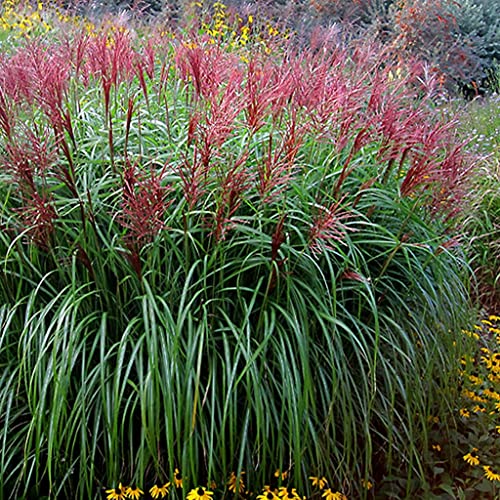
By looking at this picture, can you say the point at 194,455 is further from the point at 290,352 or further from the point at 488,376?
the point at 488,376

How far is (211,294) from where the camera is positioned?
2838 millimetres

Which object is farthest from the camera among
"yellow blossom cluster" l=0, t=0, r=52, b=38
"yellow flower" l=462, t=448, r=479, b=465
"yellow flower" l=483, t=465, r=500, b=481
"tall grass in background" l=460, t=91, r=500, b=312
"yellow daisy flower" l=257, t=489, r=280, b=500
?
"yellow blossom cluster" l=0, t=0, r=52, b=38

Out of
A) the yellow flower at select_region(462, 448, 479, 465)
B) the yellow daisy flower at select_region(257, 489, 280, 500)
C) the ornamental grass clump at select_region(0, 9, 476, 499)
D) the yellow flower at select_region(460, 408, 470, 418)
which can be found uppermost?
the ornamental grass clump at select_region(0, 9, 476, 499)

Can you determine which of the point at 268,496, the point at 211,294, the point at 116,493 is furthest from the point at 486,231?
the point at 116,493

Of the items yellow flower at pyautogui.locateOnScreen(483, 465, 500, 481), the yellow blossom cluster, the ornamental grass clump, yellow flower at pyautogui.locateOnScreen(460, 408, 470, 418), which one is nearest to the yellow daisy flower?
the ornamental grass clump

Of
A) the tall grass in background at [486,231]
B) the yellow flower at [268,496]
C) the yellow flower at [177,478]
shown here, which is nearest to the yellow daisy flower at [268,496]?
the yellow flower at [268,496]

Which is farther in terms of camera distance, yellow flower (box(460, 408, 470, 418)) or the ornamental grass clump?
yellow flower (box(460, 408, 470, 418))

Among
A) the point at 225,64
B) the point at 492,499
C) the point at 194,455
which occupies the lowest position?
the point at 492,499

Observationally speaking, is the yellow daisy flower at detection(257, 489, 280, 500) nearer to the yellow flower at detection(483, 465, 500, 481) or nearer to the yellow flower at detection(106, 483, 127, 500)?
the yellow flower at detection(106, 483, 127, 500)

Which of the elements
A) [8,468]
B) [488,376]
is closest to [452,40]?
[488,376]

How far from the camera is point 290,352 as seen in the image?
2.62m

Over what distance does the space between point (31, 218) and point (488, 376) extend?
2.37 m

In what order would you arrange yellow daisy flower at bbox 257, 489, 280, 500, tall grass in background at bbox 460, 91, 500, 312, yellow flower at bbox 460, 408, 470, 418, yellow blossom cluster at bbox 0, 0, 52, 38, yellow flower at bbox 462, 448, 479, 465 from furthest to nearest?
yellow blossom cluster at bbox 0, 0, 52, 38, tall grass in background at bbox 460, 91, 500, 312, yellow flower at bbox 460, 408, 470, 418, yellow flower at bbox 462, 448, 479, 465, yellow daisy flower at bbox 257, 489, 280, 500

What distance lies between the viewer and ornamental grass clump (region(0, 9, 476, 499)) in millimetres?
2539
